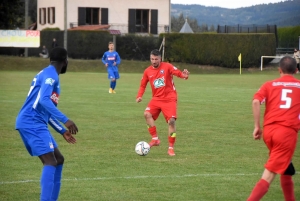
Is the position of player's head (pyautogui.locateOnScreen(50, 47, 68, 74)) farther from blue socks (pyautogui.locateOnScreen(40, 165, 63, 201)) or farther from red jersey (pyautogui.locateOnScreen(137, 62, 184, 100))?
red jersey (pyautogui.locateOnScreen(137, 62, 184, 100))

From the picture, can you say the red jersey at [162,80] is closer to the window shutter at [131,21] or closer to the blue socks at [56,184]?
the blue socks at [56,184]

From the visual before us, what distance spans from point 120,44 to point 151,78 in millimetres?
41288

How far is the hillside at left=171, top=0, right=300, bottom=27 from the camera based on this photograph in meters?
79.2

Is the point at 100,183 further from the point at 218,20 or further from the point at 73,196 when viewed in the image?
the point at 218,20

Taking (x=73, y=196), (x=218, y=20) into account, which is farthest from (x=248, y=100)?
(x=218, y=20)

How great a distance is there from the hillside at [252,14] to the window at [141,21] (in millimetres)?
14910

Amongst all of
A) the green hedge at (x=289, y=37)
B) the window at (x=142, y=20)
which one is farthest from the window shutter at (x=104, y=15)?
the green hedge at (x=289, y=37)

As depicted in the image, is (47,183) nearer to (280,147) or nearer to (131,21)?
(280,147)

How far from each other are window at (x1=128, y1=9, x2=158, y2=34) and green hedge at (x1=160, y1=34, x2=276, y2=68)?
11628 millimetres

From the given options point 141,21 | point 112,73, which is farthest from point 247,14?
point 112,73

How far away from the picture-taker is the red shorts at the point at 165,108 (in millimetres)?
11453

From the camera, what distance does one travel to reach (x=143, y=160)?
10.6 m

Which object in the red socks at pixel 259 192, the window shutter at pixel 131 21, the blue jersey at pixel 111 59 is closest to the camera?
the red socks at pixel 259 192

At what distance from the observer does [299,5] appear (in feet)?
239
